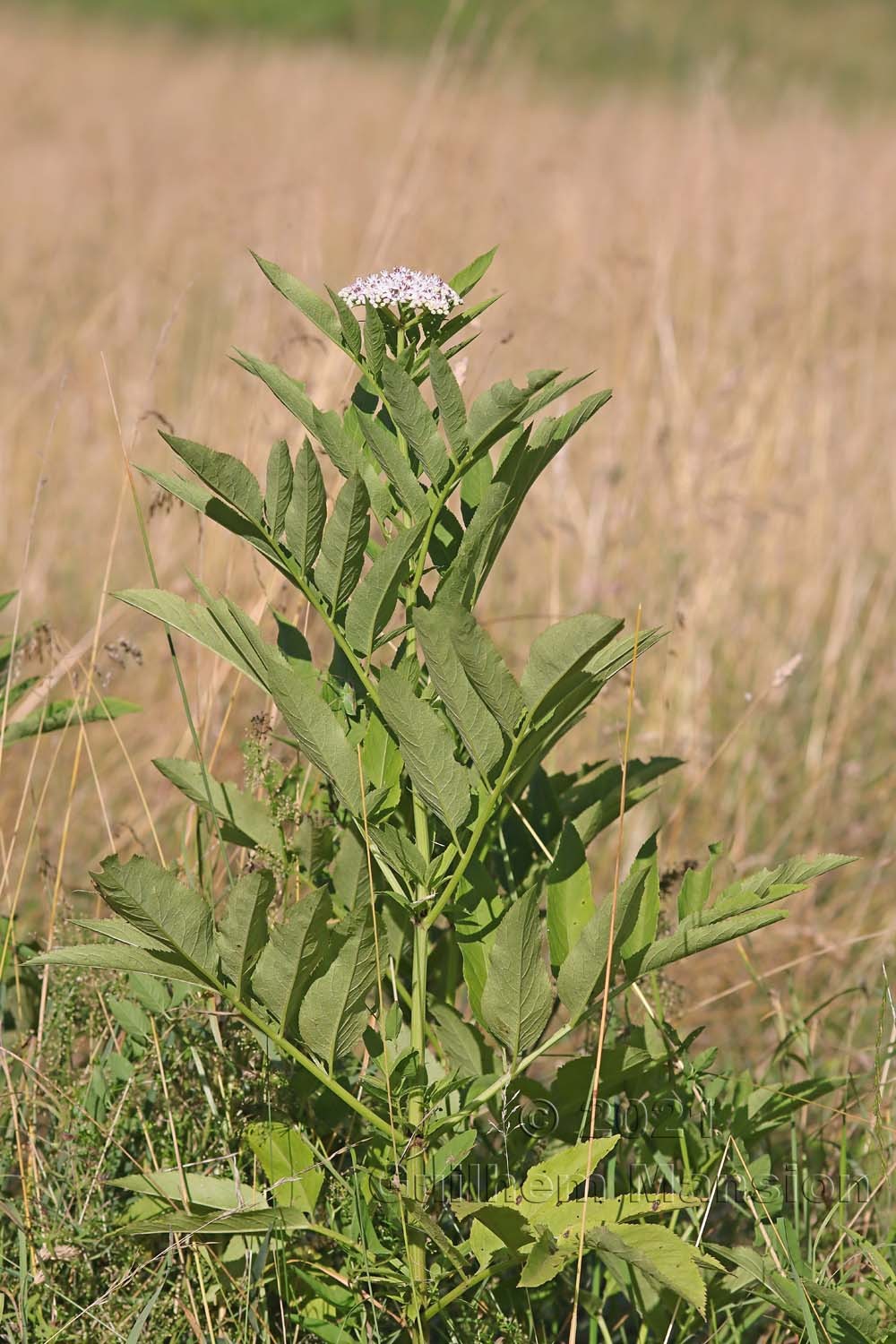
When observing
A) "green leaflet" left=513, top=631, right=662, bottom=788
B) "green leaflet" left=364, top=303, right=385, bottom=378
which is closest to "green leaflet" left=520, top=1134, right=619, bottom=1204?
"green leaflet" left=513, top=631, right=662, bottom=788

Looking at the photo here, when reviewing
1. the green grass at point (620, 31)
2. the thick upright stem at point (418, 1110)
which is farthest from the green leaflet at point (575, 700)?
the green grass at point (620, 31)

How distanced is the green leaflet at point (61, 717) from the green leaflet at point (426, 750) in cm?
57

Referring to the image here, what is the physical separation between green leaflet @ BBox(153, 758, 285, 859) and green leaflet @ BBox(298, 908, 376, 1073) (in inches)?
9.0

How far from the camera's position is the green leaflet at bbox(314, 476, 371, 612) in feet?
3.59

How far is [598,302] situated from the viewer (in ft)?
14.5

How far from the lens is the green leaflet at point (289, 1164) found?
1295 mm

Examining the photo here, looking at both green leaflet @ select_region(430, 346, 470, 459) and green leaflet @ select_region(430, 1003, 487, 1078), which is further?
green leaflet @ select_region(430, 1003, 487, 1078)

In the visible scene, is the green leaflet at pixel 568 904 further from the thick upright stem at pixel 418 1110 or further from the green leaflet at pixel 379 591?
the green leaflet at pixel 379 591

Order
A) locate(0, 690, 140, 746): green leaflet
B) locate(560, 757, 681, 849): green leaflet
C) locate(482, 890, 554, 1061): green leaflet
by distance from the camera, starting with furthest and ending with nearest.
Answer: locate(0, 690, 140, 746): green leaflet
locate(560, 757, 681, 849): green leaflet
locate(482, 890, 554, 1061): green leaflet

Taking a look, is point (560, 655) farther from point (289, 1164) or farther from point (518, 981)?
point (289, 1164)

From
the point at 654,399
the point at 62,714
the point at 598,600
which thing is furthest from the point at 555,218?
the point at 62,714

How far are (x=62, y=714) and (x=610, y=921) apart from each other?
833mm

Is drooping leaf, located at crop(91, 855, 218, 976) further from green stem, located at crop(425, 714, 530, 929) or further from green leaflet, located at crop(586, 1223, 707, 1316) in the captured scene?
green leaflet, located at crop(586, 1223, 707, 1316)

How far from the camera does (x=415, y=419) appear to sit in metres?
1.10
